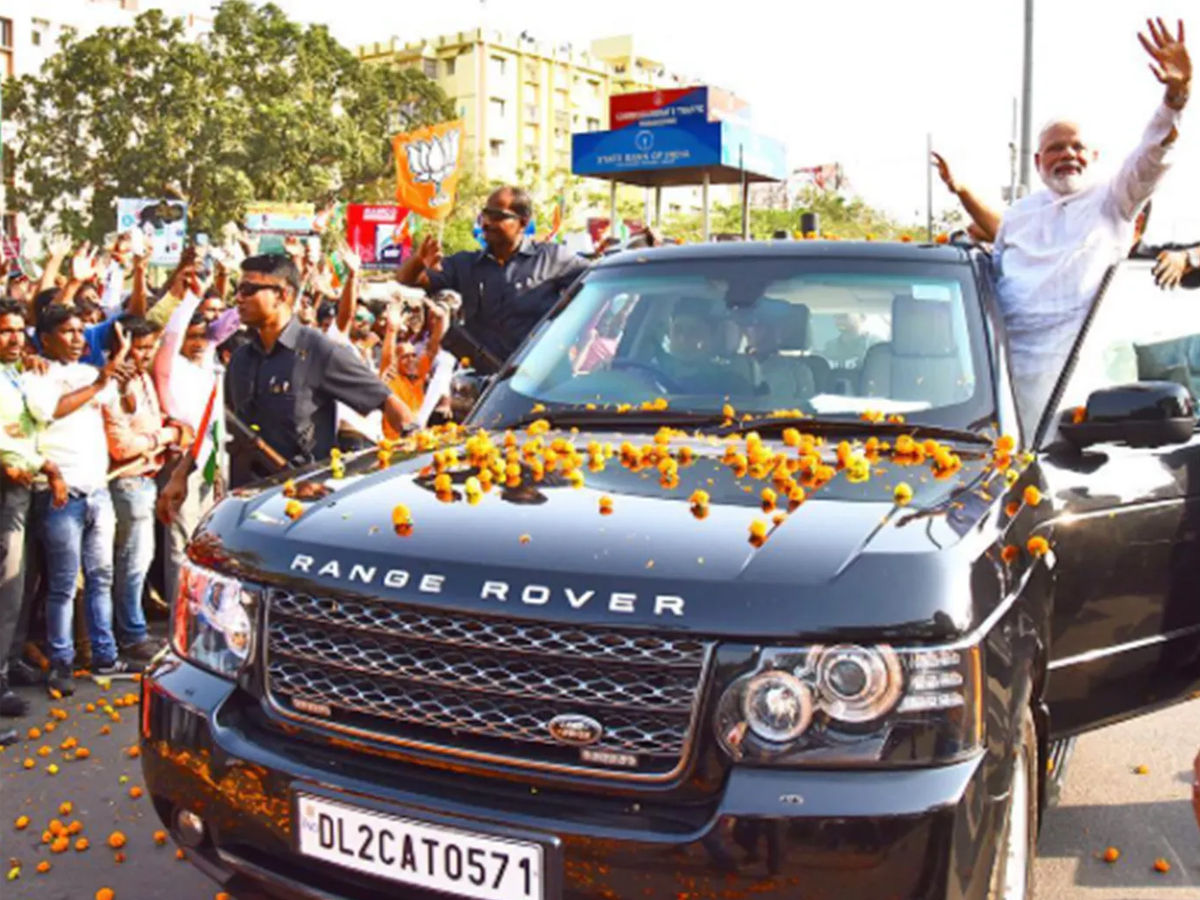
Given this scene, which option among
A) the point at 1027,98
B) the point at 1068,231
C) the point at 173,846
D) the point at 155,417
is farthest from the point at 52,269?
the point at 1027,98

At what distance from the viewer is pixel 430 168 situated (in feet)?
72.3

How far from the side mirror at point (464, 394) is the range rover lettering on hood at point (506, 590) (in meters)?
1.72

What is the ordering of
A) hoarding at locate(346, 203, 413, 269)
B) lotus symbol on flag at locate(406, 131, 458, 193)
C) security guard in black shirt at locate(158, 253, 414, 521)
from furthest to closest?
hoarding at locate(346, 203, 413, 269)
lotus symbol on flag at locate(406, 131, 458, 193)
security guard in black shirt at locate(158, 253, 414, 521)

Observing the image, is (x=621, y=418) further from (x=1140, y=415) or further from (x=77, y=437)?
(x=77, y=437)

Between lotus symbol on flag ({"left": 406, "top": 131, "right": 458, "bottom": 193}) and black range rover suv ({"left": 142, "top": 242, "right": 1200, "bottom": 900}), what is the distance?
1873cm

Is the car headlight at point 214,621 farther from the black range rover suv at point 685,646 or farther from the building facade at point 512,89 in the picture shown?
the building facade at point 512,89

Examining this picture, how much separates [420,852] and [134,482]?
4847mm

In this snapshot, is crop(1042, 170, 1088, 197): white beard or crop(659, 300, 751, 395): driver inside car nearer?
crop(659, 300, 751, 395): driver inside car

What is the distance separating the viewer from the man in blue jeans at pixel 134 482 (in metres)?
6.70

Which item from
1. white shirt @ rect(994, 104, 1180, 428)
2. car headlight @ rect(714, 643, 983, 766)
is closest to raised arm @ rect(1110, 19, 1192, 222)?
white shirt @ rect(994, 104, 1180, 428)

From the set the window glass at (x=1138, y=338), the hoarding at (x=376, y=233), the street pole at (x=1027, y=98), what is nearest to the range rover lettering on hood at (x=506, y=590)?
the window glass at (x=1138, y=338)

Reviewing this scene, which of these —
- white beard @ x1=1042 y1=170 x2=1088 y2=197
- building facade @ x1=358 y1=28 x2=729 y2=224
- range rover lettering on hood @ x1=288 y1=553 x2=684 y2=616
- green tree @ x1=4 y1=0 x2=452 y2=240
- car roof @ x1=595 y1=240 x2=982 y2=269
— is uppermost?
building facade @ x1=358 y1=28 x2=729 y2=224

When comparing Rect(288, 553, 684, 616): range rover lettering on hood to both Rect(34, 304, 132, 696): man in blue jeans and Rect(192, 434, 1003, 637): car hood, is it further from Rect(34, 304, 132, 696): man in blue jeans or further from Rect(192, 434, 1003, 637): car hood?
Rect(34, 304, 132, 696): man in blue jeans

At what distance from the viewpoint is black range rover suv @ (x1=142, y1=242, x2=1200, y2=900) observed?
2.30m
